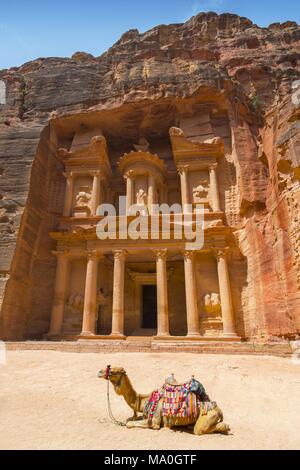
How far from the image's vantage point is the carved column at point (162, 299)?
1841cm

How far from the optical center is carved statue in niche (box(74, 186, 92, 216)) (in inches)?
926

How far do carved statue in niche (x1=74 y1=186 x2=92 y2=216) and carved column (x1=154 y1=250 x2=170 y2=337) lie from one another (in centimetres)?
678

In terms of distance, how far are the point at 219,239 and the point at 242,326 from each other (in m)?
5.47

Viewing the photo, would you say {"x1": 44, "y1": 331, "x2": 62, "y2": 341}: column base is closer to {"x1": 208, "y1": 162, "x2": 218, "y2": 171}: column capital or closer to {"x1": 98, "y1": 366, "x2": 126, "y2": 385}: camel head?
{"x1": 98, "y1": 366, "x2": 126, "y2": 385}: camel head

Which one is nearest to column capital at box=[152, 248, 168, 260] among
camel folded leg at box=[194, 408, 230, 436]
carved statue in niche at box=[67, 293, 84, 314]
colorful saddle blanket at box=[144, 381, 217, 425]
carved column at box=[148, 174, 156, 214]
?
carved column at box=[148, 174, 156, 214]

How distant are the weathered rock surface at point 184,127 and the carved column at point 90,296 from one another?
3.24 meters

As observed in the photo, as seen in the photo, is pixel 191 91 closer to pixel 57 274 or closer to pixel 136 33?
pixel 136 33

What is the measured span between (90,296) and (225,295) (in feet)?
27.3

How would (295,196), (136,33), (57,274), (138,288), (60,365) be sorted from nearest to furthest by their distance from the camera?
(60,365)
(295,196)
(57,274)
(138,288)
(136,33)

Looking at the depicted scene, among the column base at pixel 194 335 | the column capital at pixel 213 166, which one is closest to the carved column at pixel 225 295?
the column base at pixel 194 335

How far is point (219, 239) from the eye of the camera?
65.5 feet

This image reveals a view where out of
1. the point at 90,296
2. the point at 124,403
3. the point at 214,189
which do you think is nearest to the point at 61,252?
the point at 90,296

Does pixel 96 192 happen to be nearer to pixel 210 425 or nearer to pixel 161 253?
pixel 161 253

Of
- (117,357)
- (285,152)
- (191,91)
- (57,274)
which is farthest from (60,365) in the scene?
(191,91)
